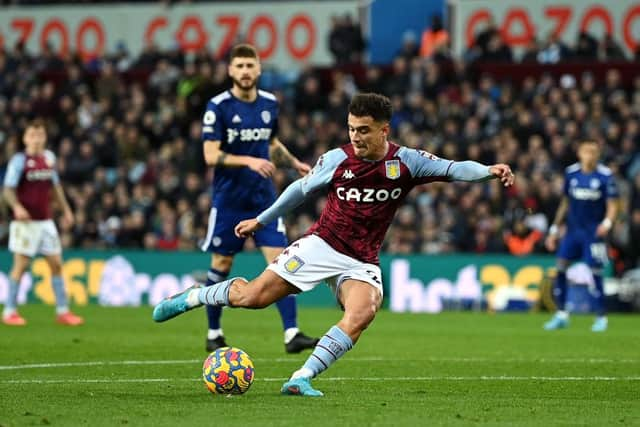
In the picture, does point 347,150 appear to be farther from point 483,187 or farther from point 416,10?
point 416,10

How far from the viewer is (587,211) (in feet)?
59.4

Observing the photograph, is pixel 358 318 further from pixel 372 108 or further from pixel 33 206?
pixel 33 206

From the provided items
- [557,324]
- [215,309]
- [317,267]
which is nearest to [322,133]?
[557,324]

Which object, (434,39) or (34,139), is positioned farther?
(434,39)

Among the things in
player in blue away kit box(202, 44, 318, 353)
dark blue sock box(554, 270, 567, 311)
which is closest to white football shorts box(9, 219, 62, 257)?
player in blue away kit box(202, 44, 318, 353)

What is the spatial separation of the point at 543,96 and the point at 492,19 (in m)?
3.16

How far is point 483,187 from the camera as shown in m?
24.5

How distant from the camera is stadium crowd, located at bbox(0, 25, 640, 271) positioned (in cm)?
2384

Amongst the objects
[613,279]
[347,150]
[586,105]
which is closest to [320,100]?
[586,105]

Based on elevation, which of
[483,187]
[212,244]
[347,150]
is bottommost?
[483,187]

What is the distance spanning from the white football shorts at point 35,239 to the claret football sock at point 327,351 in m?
8.50

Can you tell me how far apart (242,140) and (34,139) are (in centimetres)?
484

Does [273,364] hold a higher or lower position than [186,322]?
higher

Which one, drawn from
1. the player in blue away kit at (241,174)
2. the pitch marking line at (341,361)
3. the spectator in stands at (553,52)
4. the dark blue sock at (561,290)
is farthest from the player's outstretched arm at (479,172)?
the spectator in stands at (553,52)
